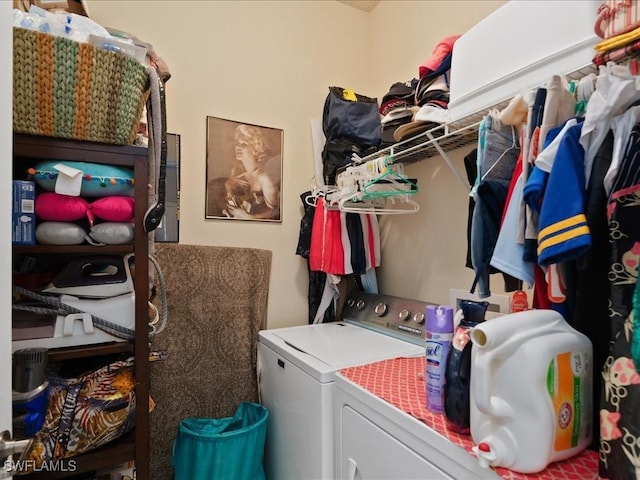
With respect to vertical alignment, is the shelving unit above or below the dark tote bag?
below

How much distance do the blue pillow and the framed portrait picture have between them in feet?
2.73

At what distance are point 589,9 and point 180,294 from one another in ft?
6.46

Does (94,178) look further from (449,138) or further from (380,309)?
(380,309)

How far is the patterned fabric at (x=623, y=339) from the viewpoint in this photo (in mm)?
Answer: 619

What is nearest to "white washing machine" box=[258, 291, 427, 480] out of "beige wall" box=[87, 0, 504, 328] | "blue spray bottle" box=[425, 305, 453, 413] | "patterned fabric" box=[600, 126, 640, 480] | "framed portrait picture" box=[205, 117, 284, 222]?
"beige wall" box=[87, 0, 504, 328]

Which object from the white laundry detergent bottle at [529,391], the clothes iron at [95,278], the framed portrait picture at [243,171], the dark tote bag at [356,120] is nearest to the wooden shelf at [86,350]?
the clothes iron at [95,278]

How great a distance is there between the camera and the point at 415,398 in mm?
1066

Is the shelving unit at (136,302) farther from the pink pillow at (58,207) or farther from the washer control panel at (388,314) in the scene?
the washer control panel at (388,314)

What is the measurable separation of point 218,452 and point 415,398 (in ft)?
3.43

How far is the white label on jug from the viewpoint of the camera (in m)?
0.72

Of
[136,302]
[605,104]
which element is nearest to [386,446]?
[136,302]

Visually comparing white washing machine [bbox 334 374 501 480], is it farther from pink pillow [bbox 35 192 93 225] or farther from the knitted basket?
the knitted basket

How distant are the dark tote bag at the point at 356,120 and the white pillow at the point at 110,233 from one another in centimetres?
135

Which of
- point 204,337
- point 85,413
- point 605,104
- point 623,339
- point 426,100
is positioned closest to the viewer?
point 623,339
